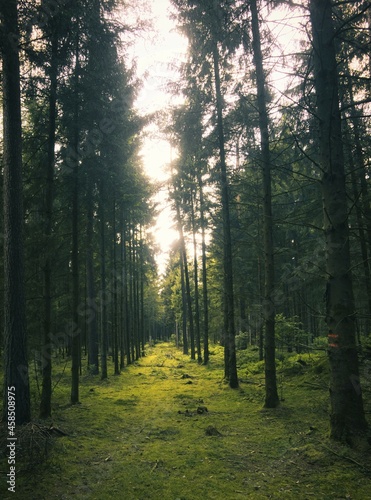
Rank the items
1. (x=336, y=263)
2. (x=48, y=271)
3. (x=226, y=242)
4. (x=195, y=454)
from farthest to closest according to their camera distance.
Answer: (x=226, y=242) < (x=48, y=271) < (x=195, y=454) < (x=336, y=263)

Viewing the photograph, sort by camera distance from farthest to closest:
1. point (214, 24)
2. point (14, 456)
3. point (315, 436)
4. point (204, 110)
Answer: point (204, 110), point (214, 24), point (315, 436), point (14, 456)

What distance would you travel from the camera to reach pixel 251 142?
11.7m

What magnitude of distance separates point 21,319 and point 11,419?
77.8 inches

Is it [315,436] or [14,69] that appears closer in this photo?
[315,436]

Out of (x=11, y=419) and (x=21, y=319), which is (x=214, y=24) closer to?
(x=21, y=319)

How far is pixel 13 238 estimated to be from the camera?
6.99m

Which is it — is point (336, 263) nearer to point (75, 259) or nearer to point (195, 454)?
point (195, 454)

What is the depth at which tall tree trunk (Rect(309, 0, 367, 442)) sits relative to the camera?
5164mm

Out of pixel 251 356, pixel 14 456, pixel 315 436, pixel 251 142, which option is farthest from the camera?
pixel 251 356

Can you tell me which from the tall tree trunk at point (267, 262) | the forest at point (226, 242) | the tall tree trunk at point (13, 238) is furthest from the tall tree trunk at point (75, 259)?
the tall tree trunk at point (267, 262)

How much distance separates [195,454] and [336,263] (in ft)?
14.0

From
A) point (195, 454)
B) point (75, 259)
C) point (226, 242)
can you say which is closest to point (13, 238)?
point (75, 259)

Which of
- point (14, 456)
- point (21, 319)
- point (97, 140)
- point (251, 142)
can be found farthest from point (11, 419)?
point (251, 142)

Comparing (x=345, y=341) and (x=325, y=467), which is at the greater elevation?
(x=345, y=341)
